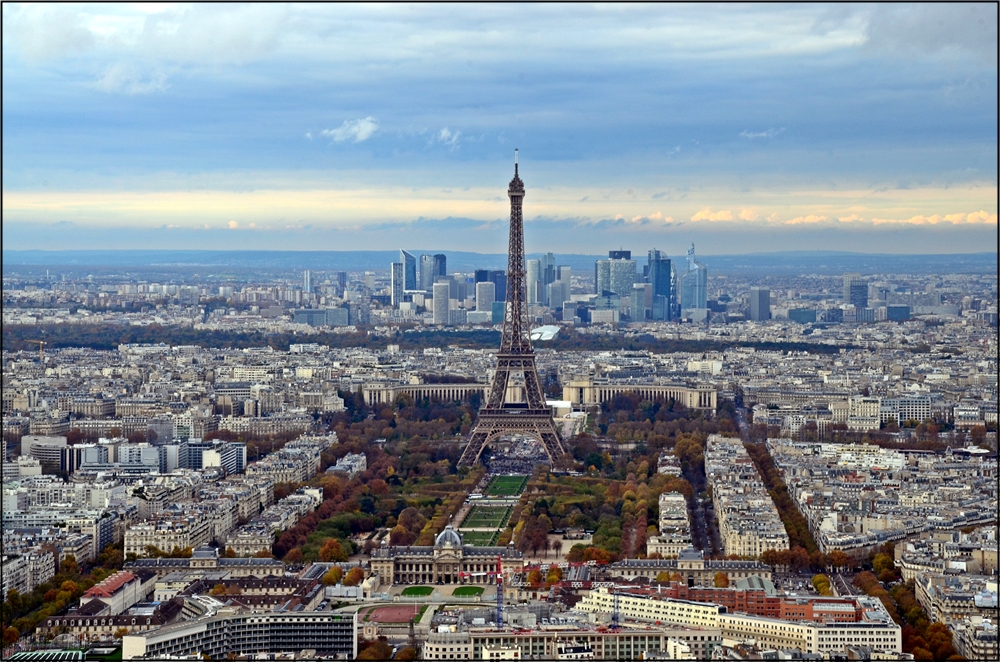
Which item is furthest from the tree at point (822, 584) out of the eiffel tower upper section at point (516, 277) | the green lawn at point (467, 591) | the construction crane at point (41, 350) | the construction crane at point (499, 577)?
the construction crane at point (41, 350)

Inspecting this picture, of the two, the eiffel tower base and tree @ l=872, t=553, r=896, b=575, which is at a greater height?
Answer: the eiffel tower base

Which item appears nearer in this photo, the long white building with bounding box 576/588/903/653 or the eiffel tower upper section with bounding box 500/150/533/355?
the long white building with bounding box 576/588/903/653

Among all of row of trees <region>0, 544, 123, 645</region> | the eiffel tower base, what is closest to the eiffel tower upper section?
the eiffel tower base

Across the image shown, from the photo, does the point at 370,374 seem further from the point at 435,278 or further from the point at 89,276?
the point at 89,276

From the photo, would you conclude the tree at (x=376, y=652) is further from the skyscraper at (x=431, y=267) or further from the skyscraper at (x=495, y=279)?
the skyscraper at (x=431, y=267)

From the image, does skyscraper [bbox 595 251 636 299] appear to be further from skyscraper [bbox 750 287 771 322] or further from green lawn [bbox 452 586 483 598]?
green lawn [bbox 452 586 483 598]

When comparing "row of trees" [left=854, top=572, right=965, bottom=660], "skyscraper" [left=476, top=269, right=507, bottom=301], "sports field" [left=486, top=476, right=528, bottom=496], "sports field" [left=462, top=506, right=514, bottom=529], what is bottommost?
"sports field" [left=462, top=506, right=514, bottom=529]

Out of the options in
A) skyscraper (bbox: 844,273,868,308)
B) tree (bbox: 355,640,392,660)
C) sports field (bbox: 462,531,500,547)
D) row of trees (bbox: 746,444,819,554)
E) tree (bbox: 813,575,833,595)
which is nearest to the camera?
tree (bbox: 355,640,392,660)

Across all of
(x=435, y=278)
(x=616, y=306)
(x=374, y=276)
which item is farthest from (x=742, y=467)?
(x=374, y=276)

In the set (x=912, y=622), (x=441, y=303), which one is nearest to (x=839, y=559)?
(x=912, y=622)
